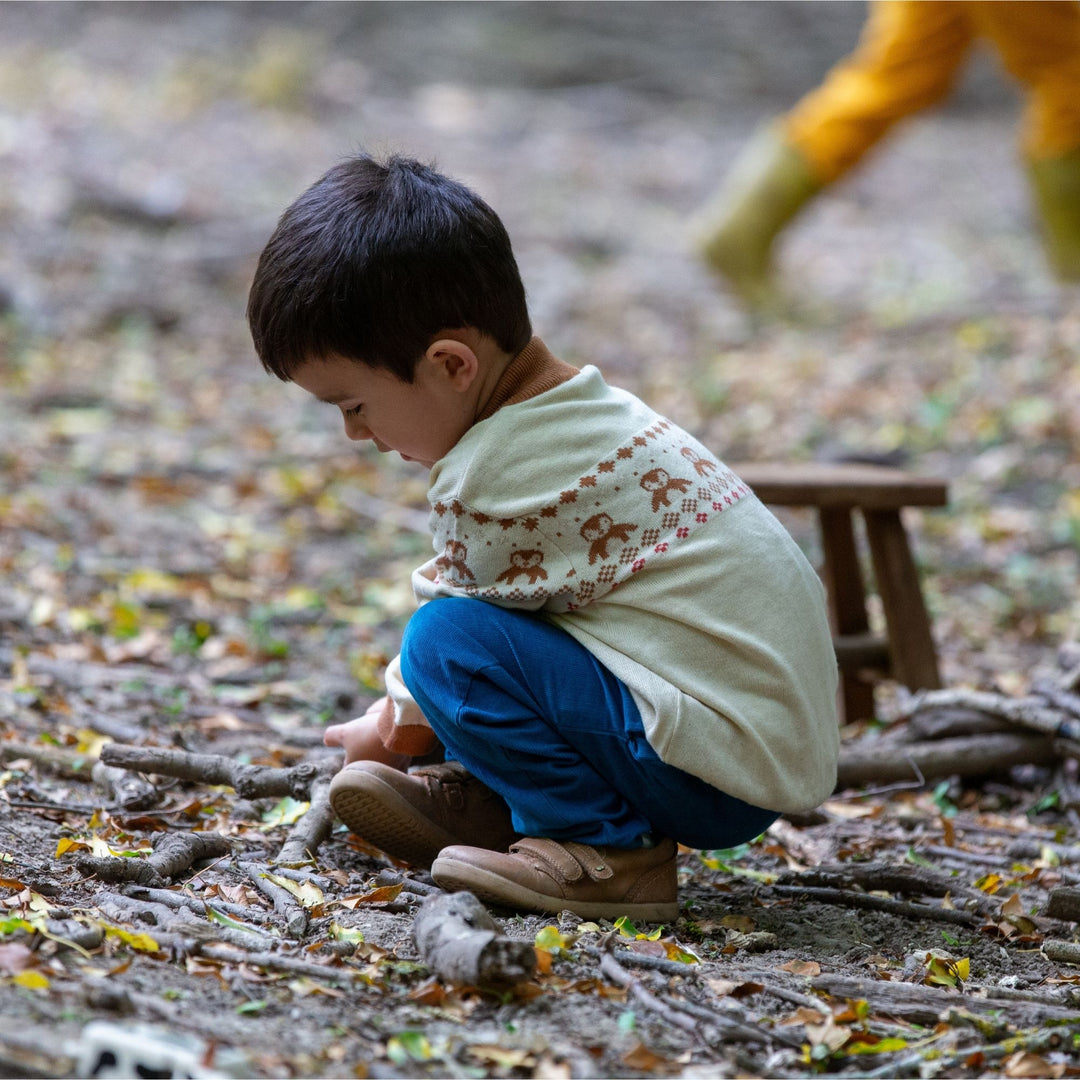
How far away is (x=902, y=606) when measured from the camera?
3.32 metres

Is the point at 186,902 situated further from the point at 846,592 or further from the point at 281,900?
the point at 846,592

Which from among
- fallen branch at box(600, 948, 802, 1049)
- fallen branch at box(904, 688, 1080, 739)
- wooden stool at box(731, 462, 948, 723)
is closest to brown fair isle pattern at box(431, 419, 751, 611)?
fallen branch at box(600, 948, 802, 1049)

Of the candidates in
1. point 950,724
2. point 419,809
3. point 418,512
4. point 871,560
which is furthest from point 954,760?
point 418,512

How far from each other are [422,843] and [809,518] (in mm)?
2986

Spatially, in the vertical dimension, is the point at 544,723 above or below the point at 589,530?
below

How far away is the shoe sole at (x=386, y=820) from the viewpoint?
2125mm

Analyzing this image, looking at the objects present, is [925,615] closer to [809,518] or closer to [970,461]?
[809,518]

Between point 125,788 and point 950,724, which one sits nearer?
point 125,788

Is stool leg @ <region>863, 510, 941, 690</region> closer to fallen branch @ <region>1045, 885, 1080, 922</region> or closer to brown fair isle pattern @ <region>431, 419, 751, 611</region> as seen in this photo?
fallen branch @ <region>1045, 885, 1080, 922</region>

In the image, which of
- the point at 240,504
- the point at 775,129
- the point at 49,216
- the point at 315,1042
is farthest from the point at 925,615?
the point at 49,216

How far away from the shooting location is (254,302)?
2.04 meters

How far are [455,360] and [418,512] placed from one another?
298cm

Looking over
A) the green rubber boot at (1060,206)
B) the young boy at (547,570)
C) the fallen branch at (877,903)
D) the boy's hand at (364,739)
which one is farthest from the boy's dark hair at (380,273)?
the green rubber boot at (1060,206)

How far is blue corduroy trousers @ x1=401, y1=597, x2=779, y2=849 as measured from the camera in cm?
202
